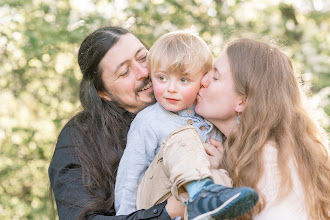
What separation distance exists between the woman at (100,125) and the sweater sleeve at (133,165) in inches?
4.2

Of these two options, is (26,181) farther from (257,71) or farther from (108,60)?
(257,71)

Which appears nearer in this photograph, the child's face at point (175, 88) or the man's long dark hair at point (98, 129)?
the child's face at point (175, 88)

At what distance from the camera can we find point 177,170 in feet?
6.64

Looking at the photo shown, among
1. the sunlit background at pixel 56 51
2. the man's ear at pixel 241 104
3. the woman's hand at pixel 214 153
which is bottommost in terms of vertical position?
the sunlit background at pixel 56 51

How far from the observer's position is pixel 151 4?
5.45m

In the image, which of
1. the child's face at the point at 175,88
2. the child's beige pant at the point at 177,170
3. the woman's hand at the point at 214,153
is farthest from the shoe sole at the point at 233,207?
the child's face at the point at 175,88

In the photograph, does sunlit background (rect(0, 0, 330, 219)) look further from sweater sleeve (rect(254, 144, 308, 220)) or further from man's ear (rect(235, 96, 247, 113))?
sweater sleeve (rect(254, 144, 308, 220))

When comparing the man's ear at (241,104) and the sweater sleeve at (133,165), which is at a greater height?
the man's ear at (241,104)

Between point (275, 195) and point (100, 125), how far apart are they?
4.15 ft

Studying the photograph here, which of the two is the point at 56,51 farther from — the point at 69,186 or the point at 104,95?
the point at 69,186

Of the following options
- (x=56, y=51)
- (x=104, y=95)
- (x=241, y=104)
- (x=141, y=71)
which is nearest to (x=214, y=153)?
(x=241, y=104)

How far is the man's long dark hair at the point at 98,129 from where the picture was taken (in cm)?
274

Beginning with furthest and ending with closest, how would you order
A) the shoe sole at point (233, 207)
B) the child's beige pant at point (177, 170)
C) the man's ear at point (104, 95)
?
the man's ear at point (104, 95) → the child's beige pant at point (177, 170) → the shoe sole at point (233, 207)

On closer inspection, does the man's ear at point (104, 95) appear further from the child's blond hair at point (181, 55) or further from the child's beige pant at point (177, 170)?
the child's beige pant at point (177, 170)
